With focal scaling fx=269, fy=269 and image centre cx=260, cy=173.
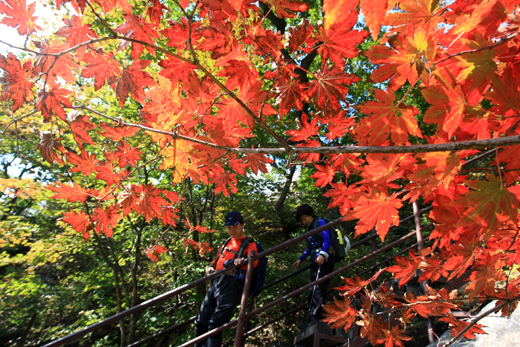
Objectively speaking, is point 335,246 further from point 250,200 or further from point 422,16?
point 250,200

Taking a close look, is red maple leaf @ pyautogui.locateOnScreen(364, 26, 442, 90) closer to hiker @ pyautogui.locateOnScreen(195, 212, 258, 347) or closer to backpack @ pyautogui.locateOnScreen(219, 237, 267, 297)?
hiker @ pyautogui.locateOnScreen(195, 212, 258, 347)

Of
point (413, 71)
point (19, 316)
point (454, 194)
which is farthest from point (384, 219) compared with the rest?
point (19, 316)

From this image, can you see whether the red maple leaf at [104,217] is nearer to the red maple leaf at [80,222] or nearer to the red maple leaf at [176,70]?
the red maple leaf at [80,222]

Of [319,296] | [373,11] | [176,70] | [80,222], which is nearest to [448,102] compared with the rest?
[373,11]

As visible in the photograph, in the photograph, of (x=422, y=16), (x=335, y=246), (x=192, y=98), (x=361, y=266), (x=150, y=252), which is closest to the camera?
(x=422, y=16)

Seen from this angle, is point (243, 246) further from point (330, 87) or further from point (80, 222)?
point (330, 87)

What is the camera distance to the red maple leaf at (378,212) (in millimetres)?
1342

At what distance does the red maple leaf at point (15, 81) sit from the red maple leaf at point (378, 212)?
1761 mm

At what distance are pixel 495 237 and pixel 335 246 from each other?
6.01 ft

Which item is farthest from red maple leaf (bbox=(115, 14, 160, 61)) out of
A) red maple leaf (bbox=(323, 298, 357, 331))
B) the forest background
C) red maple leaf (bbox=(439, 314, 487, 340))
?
red maple leaf (bbox=(439, 314, 487, 340))

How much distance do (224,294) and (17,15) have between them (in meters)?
2.49

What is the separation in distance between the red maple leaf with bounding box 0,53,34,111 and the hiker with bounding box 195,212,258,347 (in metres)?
1.88

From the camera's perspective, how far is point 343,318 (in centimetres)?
211

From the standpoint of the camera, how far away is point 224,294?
263 cm
